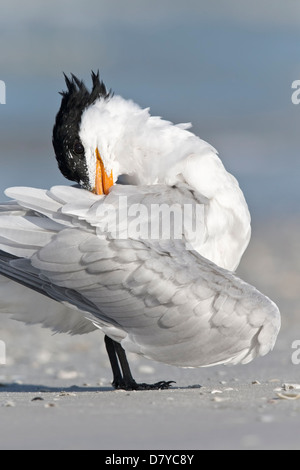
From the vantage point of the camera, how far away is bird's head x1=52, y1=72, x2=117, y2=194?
16.5ft

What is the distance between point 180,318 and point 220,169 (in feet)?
3.43

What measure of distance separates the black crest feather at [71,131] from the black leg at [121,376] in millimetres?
904

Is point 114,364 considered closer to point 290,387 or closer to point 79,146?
point 290,387

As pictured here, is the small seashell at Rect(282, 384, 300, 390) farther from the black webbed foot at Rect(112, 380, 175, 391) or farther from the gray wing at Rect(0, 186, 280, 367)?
the black webbed foot at Rect(112, 380, 175, 391)

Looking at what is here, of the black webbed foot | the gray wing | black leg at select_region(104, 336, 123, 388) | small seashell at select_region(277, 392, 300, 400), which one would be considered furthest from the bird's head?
small seashell at select_region(277, 392, 300, 400)

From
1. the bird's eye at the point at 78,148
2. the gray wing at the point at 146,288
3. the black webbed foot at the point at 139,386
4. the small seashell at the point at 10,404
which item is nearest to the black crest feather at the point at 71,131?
the bird's eye at the point at 78,148

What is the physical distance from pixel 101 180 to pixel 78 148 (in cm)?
22

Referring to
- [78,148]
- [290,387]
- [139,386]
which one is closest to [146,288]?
[139,386]

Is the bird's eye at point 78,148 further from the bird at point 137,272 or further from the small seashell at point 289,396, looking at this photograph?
the small seashell at point 289,396

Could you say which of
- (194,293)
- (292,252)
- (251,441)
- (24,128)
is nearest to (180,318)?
(194,293)

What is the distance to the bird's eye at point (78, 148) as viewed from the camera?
5.07 meters

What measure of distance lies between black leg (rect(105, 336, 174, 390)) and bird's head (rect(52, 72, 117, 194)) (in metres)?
0.85

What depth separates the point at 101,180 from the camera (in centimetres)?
505
